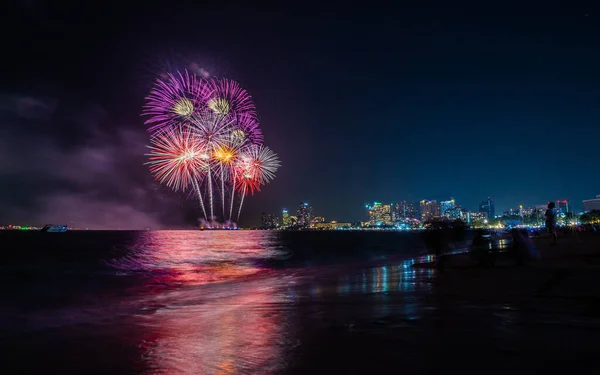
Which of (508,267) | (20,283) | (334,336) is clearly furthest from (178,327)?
(20,283)

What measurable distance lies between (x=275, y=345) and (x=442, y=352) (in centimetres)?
278

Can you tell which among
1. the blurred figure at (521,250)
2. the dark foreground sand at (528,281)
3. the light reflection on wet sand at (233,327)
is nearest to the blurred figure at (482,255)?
the dark foreground sand at (528,281)

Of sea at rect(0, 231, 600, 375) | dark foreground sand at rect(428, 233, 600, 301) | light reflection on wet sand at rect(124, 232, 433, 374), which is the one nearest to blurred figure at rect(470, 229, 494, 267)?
dark foreground sand at rect(428, 233, 600, 301)

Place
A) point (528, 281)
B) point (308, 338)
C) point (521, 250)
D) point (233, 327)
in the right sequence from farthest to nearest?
point (521, 250) < point (528, 281) < point (233, 327) < point (308, 338)

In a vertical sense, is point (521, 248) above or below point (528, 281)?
above

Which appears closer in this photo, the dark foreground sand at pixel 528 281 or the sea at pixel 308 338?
the sea at pixel 308 338

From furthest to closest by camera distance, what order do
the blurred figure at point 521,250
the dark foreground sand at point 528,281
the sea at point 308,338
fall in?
the blurred figure at point 521,250 < the dark foreground sand at point 528,281 < the sea at point 308,338

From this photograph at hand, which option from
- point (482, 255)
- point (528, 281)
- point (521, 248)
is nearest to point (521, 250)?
point (521, 248)

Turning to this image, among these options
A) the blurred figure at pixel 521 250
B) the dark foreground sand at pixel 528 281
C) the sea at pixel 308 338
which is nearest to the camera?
the sea at pixel 308 338

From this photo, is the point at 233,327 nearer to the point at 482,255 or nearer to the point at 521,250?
the point at 521,250

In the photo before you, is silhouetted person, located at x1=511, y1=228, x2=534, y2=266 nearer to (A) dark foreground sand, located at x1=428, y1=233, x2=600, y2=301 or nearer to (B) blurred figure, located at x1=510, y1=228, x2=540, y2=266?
(B) blurred figure, located at x1=510, y1=228, x2=540, y2=266

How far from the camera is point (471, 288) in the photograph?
12484mm

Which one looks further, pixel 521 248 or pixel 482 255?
pixel 482 255

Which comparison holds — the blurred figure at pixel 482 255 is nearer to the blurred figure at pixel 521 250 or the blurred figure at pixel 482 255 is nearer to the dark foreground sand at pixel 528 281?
the dark foreground sand at pixel 528 281
